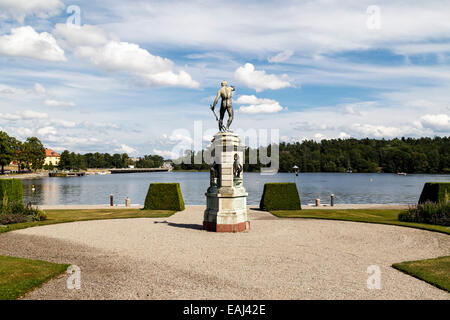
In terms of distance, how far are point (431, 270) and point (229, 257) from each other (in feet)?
17.6

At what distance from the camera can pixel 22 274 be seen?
855 centimetres

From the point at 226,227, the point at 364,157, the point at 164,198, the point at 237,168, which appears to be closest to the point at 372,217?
the point at 237,168

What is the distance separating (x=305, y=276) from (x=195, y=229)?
26.9 feet

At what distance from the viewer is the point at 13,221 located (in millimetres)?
17562

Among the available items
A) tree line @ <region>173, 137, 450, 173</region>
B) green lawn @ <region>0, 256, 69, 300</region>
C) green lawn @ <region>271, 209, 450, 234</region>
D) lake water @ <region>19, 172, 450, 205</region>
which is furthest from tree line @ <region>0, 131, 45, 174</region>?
green lawn @ <region>0, 256, 69, 300</region>

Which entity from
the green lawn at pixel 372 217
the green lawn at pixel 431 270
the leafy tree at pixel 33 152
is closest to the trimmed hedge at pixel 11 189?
the green lawn at pixel 372 217

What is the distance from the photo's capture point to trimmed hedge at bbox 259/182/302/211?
81.0ft

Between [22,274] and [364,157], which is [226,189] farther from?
[364,157]

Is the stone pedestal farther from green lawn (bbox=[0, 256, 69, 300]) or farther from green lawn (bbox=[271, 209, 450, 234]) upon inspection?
green lawn (bbox=[0, 256, 69, 300])

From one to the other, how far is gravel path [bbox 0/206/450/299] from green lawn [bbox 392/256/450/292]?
12.2 inches

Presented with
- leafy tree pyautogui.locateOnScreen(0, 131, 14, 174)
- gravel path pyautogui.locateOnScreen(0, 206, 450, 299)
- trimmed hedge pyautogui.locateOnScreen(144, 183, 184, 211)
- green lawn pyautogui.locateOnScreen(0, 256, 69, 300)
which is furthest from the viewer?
leafy tree pyautogui.locateOnScreen(0, 131, 14, 174)

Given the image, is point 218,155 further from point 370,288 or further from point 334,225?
point 370,288
